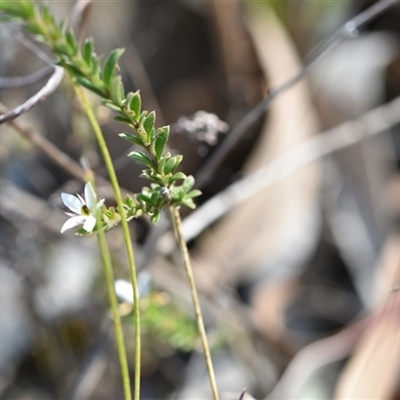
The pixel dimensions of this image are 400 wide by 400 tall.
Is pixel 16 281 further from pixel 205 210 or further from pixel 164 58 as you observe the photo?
pixel 164 58

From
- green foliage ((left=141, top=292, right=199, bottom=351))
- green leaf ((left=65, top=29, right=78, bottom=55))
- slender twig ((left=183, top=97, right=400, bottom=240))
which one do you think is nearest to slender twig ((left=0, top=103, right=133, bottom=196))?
green foliage ((left=141, top=292, right=199, bottom=351))

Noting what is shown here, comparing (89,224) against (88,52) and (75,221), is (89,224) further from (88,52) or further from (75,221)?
(88,52)

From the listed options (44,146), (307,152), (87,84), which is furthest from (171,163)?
(307,152)

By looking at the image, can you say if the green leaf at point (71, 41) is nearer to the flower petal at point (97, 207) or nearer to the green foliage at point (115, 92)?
the green foliage at point (115, 92)

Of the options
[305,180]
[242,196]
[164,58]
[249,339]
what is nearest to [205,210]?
[242,196]

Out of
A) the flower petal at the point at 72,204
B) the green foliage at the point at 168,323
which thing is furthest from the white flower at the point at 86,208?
the green foliage at the point at 168,323

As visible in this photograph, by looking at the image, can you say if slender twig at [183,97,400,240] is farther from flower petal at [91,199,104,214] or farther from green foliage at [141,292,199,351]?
flower petal at [91,199,104,214]

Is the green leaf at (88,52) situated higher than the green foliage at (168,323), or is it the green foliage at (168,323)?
the green foliage at (168,323)
